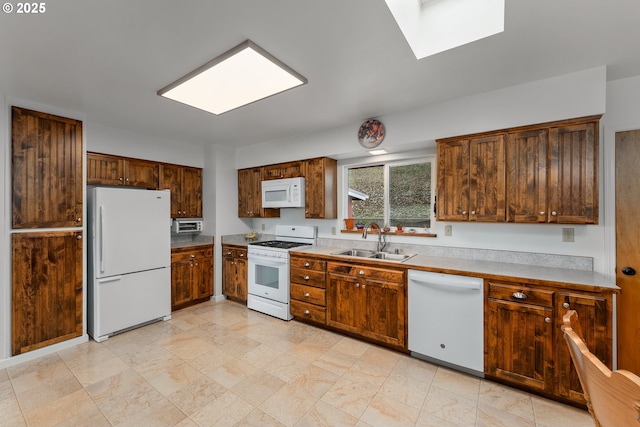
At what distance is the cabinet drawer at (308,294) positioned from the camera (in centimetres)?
319

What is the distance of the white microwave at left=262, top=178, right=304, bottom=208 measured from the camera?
12.4ft

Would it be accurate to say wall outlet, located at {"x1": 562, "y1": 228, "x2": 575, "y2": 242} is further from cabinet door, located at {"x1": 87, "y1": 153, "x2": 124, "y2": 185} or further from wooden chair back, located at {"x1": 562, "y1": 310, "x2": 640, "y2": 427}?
cabinet door, located at {"x1": 87, "y1": 153, "x2": 124, "y2": 185}

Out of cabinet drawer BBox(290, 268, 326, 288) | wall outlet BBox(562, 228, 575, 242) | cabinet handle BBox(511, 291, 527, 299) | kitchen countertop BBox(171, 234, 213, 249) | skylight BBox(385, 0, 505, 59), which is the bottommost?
cabinet drawer BBox(290, 268, 326, 288)

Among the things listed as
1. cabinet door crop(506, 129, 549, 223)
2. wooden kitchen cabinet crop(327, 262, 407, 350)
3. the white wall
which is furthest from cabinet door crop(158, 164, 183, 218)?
cabinet door crop(506, 129, 549, 223)

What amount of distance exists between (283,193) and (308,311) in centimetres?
164

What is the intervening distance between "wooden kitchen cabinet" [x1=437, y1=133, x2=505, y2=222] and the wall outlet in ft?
1.72

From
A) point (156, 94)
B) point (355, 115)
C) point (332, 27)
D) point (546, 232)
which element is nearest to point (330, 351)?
point (546, 232)

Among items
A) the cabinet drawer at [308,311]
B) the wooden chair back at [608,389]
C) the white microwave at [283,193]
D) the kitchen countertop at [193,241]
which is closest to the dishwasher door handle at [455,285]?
the cabinet drawer at [308,311]

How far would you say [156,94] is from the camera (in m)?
2.48

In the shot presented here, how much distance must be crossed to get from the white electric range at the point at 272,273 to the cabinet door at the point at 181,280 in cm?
89

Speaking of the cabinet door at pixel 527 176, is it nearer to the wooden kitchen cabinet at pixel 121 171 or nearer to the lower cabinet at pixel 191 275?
the lower cabinet at pixel 191 275

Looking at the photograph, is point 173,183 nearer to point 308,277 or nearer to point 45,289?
Result: point 45,289

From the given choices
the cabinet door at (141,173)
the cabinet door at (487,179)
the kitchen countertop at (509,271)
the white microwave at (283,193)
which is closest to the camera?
the kitchen countertop at (509,271)

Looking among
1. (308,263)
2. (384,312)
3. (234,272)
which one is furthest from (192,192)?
(384,312)
